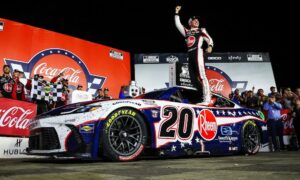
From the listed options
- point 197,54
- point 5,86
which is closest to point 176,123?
point 197,54

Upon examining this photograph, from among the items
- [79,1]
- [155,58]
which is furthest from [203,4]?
[79,1]

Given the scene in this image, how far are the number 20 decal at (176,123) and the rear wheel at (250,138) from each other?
141 centimetres

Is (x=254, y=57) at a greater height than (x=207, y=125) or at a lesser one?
greater

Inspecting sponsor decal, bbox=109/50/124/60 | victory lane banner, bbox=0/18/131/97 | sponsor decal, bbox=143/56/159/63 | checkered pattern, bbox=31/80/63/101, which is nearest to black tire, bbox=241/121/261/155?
checkered pattern, bbox=31/80/63/101

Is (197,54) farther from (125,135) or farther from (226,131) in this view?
(125,135)

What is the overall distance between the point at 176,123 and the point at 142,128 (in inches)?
26.2

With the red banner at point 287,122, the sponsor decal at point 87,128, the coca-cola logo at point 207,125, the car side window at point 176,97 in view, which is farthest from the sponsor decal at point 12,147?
the red banner at point 287,122

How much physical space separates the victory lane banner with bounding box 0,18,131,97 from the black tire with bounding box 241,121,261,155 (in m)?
6.29

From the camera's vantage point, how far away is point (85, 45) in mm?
11789

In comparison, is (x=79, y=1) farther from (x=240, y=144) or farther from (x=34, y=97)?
(x=240, y=144)

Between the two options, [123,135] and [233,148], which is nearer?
[123,135]

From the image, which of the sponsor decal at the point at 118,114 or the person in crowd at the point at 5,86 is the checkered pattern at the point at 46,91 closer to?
the person in crowd at the point at 5,86

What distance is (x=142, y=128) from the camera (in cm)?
505

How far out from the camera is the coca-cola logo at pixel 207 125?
5.80 meters
